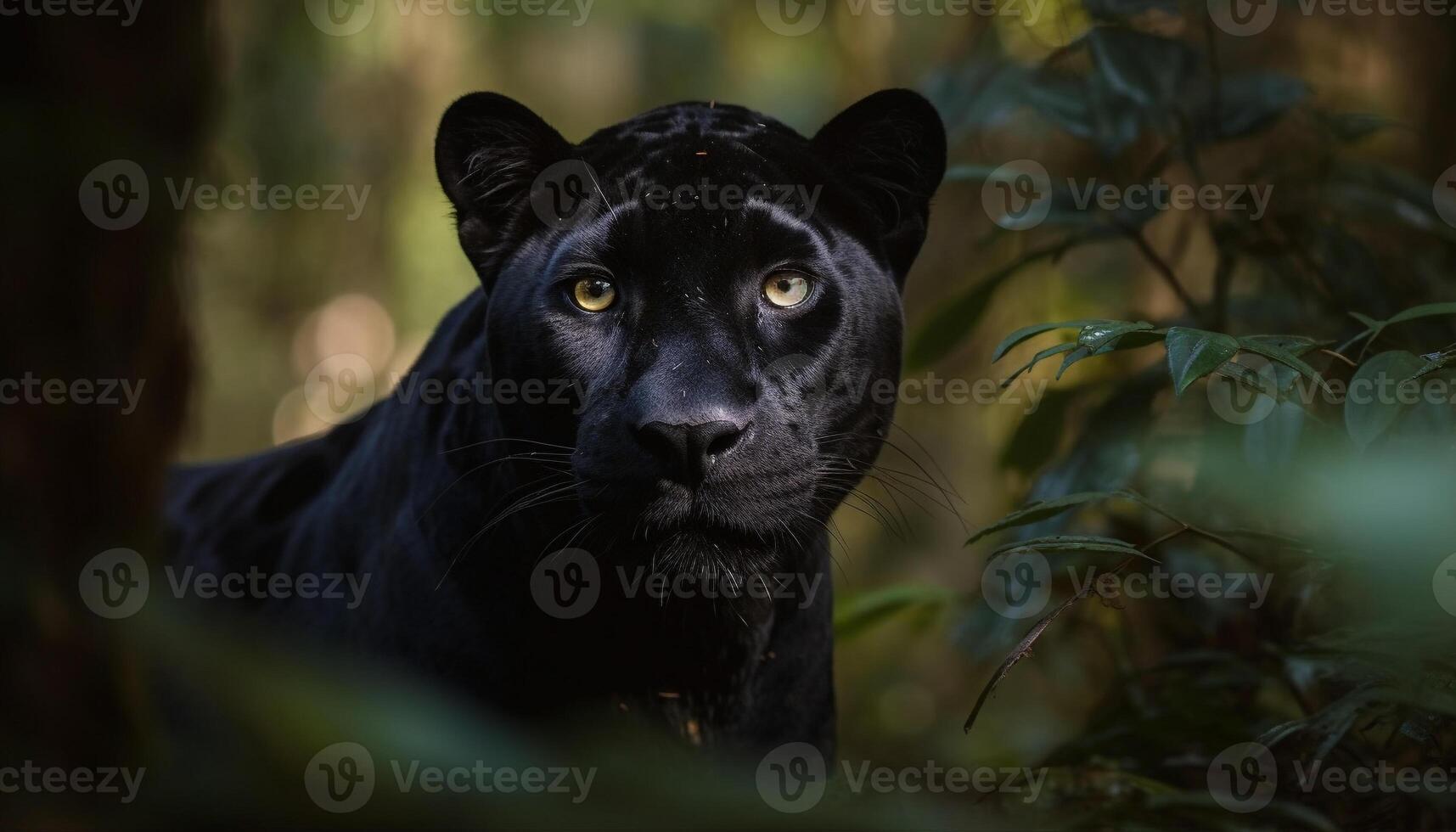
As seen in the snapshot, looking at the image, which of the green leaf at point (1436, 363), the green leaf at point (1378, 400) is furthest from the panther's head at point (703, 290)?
the green leaf at point (1436, 363)

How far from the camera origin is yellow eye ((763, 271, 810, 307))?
104 inches

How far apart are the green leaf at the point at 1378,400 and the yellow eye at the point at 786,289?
112 cm

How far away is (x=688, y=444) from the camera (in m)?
2.27

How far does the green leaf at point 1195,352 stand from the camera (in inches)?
77.5

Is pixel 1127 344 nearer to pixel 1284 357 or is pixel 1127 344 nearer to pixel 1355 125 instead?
pixel 1284 357

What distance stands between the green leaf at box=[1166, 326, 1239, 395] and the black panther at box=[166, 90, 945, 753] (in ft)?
2.59

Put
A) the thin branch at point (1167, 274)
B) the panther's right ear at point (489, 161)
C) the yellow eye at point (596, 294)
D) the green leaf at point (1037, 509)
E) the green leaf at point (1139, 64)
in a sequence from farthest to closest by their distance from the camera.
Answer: the green leaf at point (1139, 64)
the thin branch at point (1167, 274)
the panther's right ear at point (489, 161)
the yellow eye at point (596, 294)
the green leaf at point (1037, 509)

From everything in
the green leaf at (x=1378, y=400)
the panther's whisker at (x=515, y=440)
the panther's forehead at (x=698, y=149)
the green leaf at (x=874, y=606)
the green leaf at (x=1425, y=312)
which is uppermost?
the panther's forehead at (x=698, y=149)

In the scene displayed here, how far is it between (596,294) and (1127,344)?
3.65 ft

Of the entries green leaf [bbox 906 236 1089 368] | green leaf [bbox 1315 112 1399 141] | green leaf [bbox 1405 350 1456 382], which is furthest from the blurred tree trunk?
green leaf [bbox 1315 112 1399 141]

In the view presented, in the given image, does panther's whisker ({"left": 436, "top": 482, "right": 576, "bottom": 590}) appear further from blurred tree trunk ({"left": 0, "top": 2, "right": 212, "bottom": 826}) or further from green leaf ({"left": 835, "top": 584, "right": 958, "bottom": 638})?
blurred tree trunk ({"left": 0, "top": 2, "right": 212, "bottom": 826})

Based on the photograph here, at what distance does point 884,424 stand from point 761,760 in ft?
2.77

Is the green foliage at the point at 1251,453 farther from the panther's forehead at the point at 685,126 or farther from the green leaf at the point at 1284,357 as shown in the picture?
the panther's forehead at the point at 685,126

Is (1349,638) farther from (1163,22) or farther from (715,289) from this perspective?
(1163,22)
